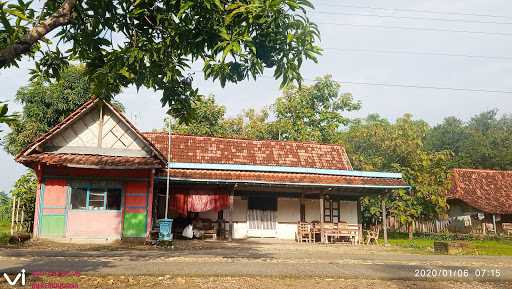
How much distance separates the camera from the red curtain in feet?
54.5

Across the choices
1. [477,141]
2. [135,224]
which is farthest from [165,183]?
[477,141]

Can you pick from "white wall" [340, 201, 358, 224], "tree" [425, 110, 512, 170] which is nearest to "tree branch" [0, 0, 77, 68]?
"white wall" [340, 201, 358, 224]

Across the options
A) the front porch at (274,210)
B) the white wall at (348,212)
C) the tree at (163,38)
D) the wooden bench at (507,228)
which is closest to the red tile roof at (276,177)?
the front porch at (274,210)

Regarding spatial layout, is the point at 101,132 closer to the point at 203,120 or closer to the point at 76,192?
the point at 76,192

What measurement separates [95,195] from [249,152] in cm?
800

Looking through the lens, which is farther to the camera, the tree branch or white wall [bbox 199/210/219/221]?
white wall [bbox 199/210/219/221]

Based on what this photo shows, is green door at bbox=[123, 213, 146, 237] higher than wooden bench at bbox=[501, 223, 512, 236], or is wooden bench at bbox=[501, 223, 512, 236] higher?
green door at bbox=[123, 213, 146, 237]

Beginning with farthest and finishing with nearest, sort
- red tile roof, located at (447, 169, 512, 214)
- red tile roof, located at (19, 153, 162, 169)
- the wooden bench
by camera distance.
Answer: red tile roof, located at (447, 169, 512, 214) < the wooden bench < red tile roof, located at (19, 153, 162, 169)

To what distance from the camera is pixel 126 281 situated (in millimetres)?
6820

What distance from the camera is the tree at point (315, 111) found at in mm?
32797

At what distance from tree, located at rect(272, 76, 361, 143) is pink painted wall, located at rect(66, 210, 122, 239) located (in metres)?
19.7

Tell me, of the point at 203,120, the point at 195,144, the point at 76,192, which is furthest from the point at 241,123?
the point at 76,192

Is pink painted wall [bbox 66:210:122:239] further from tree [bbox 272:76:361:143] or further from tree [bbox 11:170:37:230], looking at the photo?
tree [bbox 272:76:361:143]

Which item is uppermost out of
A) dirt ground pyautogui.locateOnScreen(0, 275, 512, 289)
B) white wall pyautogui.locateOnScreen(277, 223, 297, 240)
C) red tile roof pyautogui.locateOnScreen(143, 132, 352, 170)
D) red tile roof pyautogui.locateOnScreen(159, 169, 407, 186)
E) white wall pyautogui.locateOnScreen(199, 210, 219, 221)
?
red tile roof pyautogui.locateOnScreen(143, 132, 352, 170)
